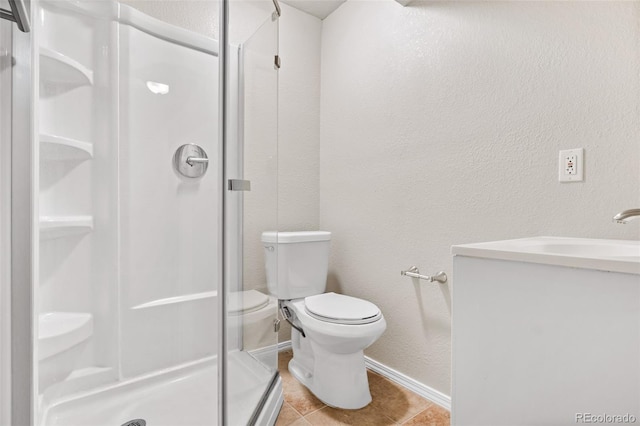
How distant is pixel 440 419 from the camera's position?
149cm

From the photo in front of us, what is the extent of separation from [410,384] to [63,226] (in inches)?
66.3

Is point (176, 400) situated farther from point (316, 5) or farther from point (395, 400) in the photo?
point (316, 5)

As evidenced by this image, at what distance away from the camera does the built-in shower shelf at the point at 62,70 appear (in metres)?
1.09

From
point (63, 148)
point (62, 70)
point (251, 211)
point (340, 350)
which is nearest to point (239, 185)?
point (251, 211)

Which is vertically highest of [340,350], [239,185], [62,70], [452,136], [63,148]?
[62,70]

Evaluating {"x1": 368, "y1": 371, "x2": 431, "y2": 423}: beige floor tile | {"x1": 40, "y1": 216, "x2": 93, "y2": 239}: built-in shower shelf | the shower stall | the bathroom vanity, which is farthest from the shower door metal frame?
{"x1": 368, "y1": 371, "x2": 431, "y2": 423}: beige floor tile

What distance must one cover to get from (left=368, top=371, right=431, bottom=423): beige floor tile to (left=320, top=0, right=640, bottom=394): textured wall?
0.10 m

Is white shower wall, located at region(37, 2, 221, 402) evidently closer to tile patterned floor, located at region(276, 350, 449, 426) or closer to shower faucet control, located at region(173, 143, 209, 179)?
shower faucet control, located at region(173, 143, 209, 179)

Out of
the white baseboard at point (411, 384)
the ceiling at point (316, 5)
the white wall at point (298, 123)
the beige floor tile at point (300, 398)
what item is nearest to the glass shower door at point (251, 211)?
the beige floor tile at point (300, 398)

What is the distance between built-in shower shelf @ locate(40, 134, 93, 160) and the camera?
3.59ft

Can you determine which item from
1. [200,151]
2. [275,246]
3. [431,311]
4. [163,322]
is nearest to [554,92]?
[431,311]

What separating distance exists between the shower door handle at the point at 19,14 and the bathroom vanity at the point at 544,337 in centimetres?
130

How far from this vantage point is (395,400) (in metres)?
1.64

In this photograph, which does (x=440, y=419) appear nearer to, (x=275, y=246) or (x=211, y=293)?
(x=275, y=246)
